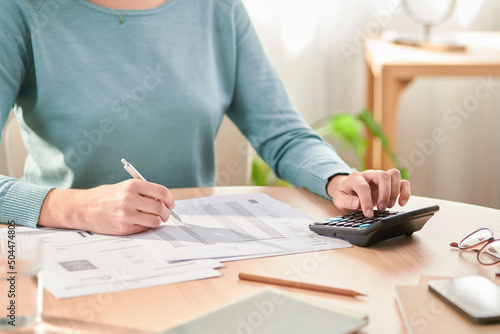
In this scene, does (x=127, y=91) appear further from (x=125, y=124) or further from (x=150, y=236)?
(x=150, y=236)

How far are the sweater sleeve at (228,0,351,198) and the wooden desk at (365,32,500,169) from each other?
0.68 metres

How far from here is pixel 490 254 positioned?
776mm

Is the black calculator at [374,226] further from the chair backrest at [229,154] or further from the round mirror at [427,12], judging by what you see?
the round mirror at [427,12]

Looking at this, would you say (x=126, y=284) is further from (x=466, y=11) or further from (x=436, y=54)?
(x=466, y=11)

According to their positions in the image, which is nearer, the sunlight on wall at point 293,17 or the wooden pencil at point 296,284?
the wooden pencil at point 296,284

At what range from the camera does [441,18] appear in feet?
7.00

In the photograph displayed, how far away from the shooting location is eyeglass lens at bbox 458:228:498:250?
0.79 metres

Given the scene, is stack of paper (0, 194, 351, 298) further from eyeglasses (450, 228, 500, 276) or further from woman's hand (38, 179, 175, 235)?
eyeglasses (450, 228, 500, 276)

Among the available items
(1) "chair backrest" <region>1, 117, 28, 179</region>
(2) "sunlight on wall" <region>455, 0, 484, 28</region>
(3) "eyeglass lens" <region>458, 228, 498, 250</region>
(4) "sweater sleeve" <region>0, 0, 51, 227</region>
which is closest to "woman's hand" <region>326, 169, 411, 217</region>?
(3) "eyeglass lens" <region>458, 228, 498, 250</region>

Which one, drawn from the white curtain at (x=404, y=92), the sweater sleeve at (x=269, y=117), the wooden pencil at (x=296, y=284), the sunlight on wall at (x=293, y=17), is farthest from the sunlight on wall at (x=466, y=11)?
the wooden pencil at (x=296, y=284)

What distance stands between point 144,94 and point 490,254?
0.68 meters

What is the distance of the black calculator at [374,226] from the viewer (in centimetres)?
80

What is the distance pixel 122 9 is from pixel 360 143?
1.03 m

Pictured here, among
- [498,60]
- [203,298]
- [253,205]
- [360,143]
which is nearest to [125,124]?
[253,205]
